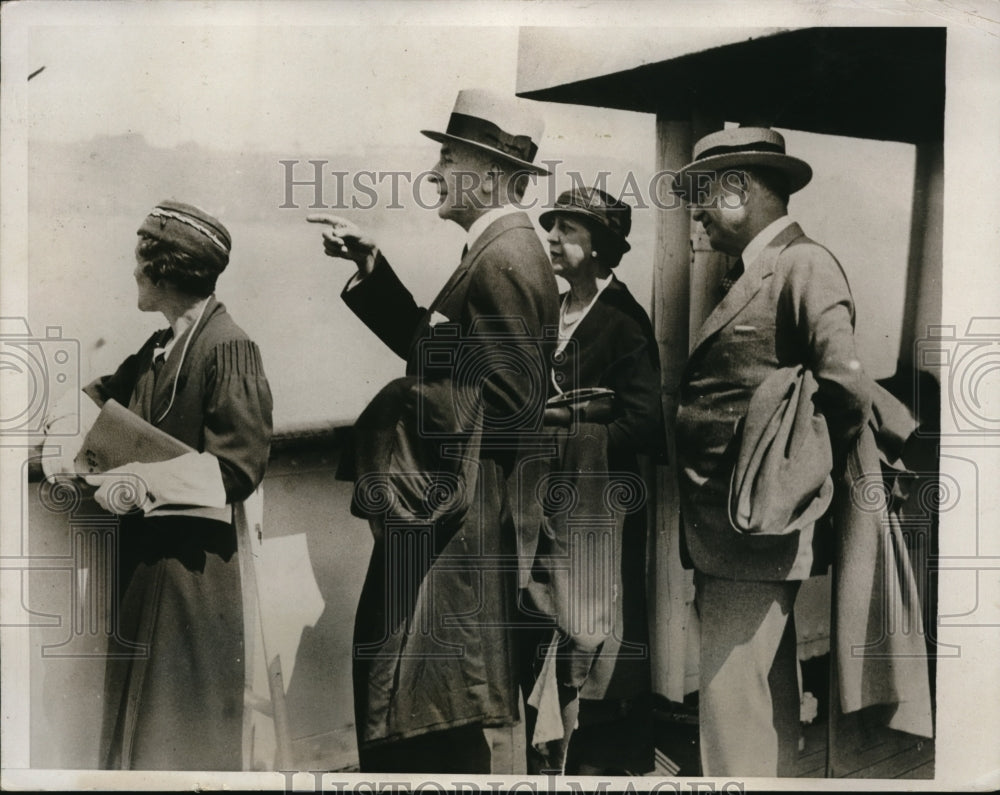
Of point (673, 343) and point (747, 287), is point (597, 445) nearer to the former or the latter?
point (673, 343)

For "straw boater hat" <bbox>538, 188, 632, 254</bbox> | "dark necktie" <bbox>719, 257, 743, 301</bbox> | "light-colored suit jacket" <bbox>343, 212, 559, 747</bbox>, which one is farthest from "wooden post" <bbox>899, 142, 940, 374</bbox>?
"light-colored suit jacket" <bbox>343, 212, 559, 747</bbox>

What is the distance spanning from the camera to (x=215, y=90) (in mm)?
3355

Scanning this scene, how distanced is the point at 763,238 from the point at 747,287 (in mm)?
190

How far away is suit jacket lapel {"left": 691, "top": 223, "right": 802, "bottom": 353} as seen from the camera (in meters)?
3.30

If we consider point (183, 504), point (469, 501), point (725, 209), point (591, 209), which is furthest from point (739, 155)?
point (183, 504)

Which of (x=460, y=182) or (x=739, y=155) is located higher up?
(x=739, y=155)

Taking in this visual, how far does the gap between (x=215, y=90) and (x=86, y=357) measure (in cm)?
109

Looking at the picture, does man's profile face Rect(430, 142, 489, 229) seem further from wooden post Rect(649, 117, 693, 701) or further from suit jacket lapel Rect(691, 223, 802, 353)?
suit jacket lapel Rect(691, 223, 802, 353)

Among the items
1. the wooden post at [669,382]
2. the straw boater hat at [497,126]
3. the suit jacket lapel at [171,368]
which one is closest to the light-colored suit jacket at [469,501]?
the straw boater hat at [497,126]

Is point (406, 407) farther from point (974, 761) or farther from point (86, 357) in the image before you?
point (974, 761)

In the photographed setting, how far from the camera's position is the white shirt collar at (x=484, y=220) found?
10.9 ft

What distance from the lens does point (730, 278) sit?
131 inches

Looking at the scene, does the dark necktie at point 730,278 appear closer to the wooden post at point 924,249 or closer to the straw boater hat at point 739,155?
the straw boater hat at point 739,155

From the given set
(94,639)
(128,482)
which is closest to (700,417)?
(128,482)
